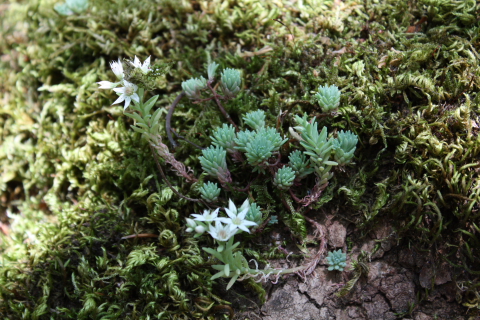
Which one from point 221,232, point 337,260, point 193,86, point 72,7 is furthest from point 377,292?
point 72,7

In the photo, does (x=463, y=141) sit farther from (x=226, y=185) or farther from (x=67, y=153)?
(x=67, y=153)

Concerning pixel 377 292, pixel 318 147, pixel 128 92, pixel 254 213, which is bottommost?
pixel 377 292

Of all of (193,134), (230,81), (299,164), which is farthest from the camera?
(193,134)

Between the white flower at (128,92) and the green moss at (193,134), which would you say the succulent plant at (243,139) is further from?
the white flower at (128,92)

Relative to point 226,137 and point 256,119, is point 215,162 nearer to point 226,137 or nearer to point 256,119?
point 226,137

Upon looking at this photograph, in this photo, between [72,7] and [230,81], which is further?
[72,7]

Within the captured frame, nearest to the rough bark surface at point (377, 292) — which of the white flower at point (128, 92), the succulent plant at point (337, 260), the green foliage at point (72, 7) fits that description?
the succulent plant at point (337, 260)

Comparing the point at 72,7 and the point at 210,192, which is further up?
the point at 72,7
